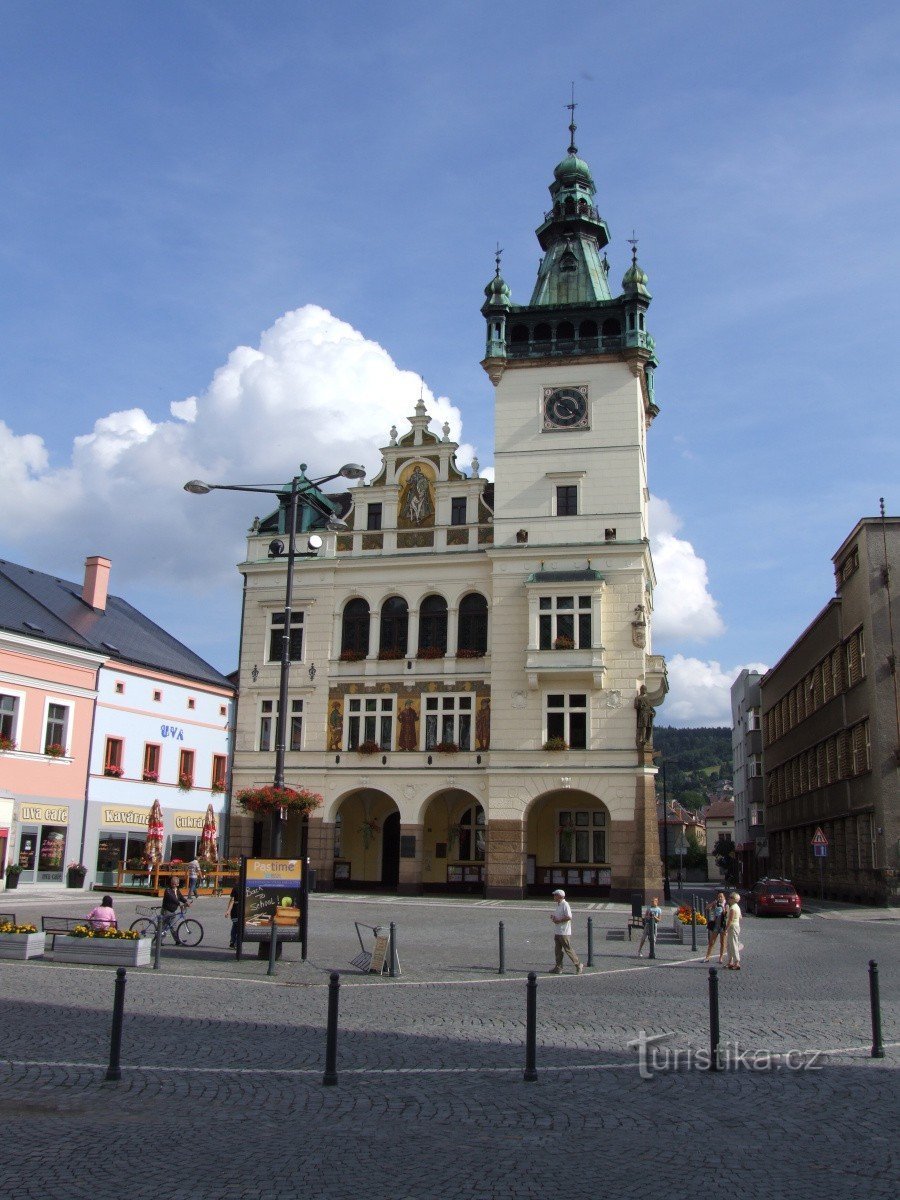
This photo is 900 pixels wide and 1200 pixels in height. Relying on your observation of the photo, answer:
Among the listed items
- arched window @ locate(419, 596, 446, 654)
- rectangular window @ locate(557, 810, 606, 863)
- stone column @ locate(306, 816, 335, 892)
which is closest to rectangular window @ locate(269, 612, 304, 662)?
arched window @ locate(419, 596, 446, 654)

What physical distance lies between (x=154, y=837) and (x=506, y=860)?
46.2ft

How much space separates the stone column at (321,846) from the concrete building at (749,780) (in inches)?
1668

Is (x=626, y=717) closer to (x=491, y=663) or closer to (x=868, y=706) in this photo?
(x=491, y=663)

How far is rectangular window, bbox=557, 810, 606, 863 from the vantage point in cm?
4706

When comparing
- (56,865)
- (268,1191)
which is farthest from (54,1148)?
(56,865)

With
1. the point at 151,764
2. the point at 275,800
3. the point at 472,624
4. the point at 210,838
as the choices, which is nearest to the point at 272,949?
the point at 275,800

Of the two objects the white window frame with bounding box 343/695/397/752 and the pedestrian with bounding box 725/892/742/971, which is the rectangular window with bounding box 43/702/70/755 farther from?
Result: the pedestrian with bounding box 725/892/742/971

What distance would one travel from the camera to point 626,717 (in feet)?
145

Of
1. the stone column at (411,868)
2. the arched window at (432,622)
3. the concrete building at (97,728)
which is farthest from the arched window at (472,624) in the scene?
the concrete building at (97,728)

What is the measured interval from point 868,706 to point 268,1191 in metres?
41.7

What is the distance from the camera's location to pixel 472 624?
4753 centimetres

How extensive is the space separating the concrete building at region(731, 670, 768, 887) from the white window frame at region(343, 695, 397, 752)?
42.2 meters

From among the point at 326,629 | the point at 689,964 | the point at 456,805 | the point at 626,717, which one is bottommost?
the point at 689,964

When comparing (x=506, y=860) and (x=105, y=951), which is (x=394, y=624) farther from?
(x=105, y=951)
